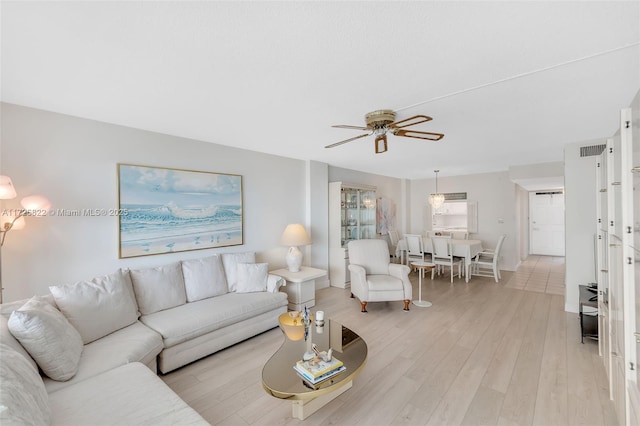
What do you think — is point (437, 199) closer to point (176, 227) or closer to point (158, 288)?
point (176, 227)

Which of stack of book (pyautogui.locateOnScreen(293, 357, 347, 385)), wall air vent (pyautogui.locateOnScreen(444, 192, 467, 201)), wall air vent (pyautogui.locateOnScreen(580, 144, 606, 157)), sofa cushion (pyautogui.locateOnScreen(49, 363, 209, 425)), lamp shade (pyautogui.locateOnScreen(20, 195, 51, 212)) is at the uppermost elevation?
wall air vent (pyautogui.locateOnScreen(580, 144, 606, 157))

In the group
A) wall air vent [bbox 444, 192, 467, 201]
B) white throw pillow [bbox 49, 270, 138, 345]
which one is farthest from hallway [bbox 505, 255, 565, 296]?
white throw pillow [bbox 49, 270, 138, 345]

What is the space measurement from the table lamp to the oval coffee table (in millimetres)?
1576

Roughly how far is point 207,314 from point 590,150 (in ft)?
16.2

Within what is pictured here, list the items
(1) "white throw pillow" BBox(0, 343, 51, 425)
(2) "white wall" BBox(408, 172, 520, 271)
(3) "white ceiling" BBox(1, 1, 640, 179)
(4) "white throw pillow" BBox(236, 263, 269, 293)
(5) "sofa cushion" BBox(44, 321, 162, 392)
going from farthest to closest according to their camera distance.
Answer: (2) "white wall" BBox(408, 172, 520, 271), (4) "white throw pillow" BBox(236, 263, 269, 293), (5) "sofa cushion" BBox(44, 321, 162, 392), (3) "white ceiling" BBox(1, 1, 640, 179), (1) "white throw pillow" BBox(0, 343, 51, 425)

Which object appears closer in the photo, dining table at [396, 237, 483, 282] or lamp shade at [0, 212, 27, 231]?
lamp shade at [0, 212, 27, 231]

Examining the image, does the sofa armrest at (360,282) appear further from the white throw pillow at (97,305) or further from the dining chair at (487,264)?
the dining chair at (487,264)

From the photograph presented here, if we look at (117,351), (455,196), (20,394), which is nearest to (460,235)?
(455,196)

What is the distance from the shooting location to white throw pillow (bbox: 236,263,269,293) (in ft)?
10.8

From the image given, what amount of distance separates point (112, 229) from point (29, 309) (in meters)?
1.17

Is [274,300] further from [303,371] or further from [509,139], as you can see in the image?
[509,139]

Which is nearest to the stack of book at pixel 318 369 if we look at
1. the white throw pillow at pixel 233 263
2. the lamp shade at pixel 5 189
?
the white throw pillow at pixel 233 263

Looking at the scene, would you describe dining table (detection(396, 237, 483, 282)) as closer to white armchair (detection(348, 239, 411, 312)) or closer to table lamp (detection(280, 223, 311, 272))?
white armchair (detection(348, 239, 411, 312))

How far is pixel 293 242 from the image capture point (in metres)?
4.04
